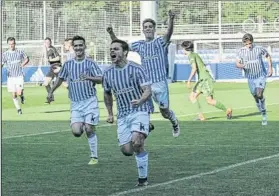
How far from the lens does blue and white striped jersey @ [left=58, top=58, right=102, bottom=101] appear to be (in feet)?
48.1

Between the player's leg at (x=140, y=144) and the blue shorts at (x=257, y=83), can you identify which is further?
the blue shorts at (x=257, y=83)

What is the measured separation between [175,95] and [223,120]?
14436 mm

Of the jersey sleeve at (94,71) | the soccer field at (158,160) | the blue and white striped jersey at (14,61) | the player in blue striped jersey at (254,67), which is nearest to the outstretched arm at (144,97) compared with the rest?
the soccer field at (158,160)

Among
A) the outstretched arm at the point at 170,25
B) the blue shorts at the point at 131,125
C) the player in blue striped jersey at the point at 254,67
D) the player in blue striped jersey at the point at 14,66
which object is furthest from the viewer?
the player in blue striped jersey at the point at 14,66

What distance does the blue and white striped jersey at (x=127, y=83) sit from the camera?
39.5 feet

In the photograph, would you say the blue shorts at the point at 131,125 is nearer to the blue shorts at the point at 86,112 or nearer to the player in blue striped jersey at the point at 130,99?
Answer: the player in blue striped jersey at the point at 130,99

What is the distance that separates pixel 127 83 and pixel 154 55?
18.9 ft

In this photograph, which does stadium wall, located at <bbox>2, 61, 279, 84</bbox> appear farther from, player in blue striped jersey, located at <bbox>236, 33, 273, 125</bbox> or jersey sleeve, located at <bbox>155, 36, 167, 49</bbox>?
jersey sleeve, located at <bbox>155, 36, 167, 49</bbox>

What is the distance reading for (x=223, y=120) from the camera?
23531mm

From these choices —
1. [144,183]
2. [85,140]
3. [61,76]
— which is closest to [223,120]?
[85,140]

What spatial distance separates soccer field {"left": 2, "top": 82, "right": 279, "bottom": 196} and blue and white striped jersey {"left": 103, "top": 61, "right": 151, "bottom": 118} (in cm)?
98

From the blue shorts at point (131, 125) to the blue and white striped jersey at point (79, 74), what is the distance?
2.54 metres

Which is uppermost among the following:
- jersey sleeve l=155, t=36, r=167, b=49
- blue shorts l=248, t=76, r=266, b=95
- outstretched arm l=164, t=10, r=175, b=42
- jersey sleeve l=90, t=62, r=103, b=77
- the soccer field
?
outstretched arm l=164, t=10, r=175, b=42

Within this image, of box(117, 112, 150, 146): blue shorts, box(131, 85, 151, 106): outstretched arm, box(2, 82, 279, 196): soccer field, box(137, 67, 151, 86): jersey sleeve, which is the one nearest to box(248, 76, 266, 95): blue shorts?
box(2, 82, 279, 196): soccer field
